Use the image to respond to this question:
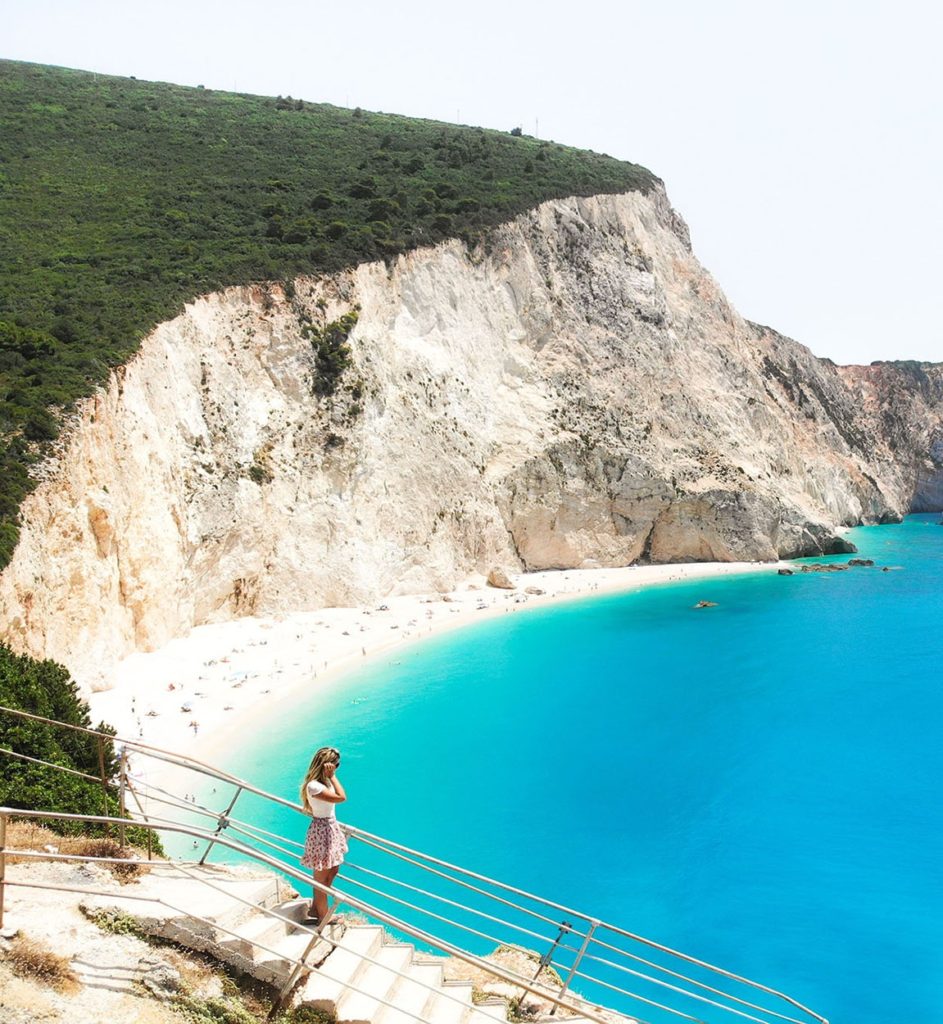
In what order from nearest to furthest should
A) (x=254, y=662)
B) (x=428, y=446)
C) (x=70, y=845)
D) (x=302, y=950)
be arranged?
(x=302, y=950) → (x=70, y=845) → (x=254, y=662) → (x=428, y=446)

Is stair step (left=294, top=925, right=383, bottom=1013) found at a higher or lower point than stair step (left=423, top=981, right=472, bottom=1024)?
higher

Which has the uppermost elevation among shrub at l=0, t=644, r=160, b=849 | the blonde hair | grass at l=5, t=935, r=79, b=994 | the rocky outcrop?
the rocky outcrop

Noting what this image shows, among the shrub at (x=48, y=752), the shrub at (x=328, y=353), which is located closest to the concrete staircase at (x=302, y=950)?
the shrub at (x=48, y=752)

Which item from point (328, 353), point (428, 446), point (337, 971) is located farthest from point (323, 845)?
point (428, 446)

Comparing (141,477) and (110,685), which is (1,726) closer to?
(110,685)

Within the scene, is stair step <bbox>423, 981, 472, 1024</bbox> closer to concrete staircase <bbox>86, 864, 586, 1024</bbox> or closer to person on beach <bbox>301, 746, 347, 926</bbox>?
concrete staircase <bbox>86, 864, 586, 1024</bbox>

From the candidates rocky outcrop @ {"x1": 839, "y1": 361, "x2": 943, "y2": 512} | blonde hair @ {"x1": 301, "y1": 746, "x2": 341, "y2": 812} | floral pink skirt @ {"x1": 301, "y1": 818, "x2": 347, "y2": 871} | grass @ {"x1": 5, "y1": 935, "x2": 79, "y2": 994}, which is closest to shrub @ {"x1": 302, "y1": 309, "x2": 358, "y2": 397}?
blonde hair @ {"x1": 301, "y1": 746, "x2": 341, "y2": 812}

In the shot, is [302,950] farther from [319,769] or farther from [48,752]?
[48,752]
